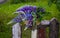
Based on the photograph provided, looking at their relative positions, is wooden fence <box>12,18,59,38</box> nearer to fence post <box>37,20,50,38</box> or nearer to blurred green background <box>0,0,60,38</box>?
fence post <box>37,20,50,38</box>

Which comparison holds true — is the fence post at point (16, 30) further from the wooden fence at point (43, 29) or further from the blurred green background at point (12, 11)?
the blurred green background at point (12, 11)

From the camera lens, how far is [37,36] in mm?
2348

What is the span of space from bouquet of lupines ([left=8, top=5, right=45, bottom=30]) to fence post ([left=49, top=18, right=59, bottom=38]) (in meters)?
0.18

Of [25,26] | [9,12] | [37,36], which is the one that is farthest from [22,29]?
[9,12]

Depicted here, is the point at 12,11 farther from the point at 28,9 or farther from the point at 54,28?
the point at 54,28

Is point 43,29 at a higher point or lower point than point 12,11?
lower

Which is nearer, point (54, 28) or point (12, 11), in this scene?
point (54, 28)

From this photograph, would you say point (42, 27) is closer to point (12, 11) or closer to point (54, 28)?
point (54, 28)

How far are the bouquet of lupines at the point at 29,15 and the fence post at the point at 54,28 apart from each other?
0.57ft

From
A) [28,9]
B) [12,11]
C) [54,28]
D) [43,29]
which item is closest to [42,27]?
[43,29]

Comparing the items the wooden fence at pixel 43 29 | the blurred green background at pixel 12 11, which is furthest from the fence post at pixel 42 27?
the blurred green background at pixel 12 11

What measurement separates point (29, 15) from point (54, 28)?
1.06ft

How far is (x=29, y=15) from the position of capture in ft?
7.70

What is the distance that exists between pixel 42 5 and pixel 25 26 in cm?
40
